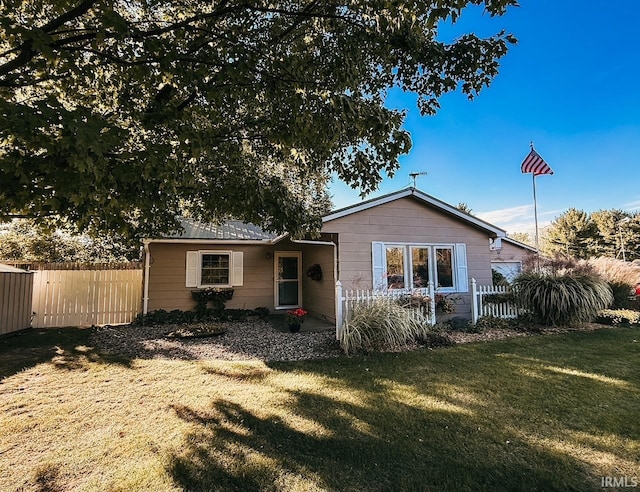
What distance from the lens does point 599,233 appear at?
3247 centimetres

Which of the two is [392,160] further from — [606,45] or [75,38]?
[606,45]

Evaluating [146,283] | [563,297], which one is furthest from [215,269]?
[563,297]

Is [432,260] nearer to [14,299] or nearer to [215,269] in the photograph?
[215,269]

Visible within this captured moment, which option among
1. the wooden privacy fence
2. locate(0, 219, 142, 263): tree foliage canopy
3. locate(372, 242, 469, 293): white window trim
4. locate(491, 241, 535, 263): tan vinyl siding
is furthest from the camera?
locate(491, 241, 535, 263): tan vinyl siding

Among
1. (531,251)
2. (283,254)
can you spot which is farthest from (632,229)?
(283,254)

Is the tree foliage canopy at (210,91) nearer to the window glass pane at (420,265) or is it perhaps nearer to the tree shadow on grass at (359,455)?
the tree shadow on grass at (359,455)

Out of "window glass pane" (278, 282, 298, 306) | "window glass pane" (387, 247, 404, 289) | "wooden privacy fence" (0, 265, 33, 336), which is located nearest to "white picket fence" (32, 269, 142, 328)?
"wooden privacy fence" (0, 265, 33, 336)

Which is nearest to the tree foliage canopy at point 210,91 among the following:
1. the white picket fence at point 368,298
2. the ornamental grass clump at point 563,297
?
the white picket fence at point 368,298

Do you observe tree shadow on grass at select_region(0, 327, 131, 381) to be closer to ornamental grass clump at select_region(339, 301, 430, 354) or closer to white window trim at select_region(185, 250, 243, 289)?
white window trim at select_region(185, 250, 243, 289)

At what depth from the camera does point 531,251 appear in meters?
17.4

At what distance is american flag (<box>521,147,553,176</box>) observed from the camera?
1054cm

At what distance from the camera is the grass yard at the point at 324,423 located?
2.67 meters

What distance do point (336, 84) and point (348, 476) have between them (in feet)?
13.3

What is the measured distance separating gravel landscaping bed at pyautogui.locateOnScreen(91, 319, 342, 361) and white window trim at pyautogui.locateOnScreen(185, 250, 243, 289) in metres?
1.94
